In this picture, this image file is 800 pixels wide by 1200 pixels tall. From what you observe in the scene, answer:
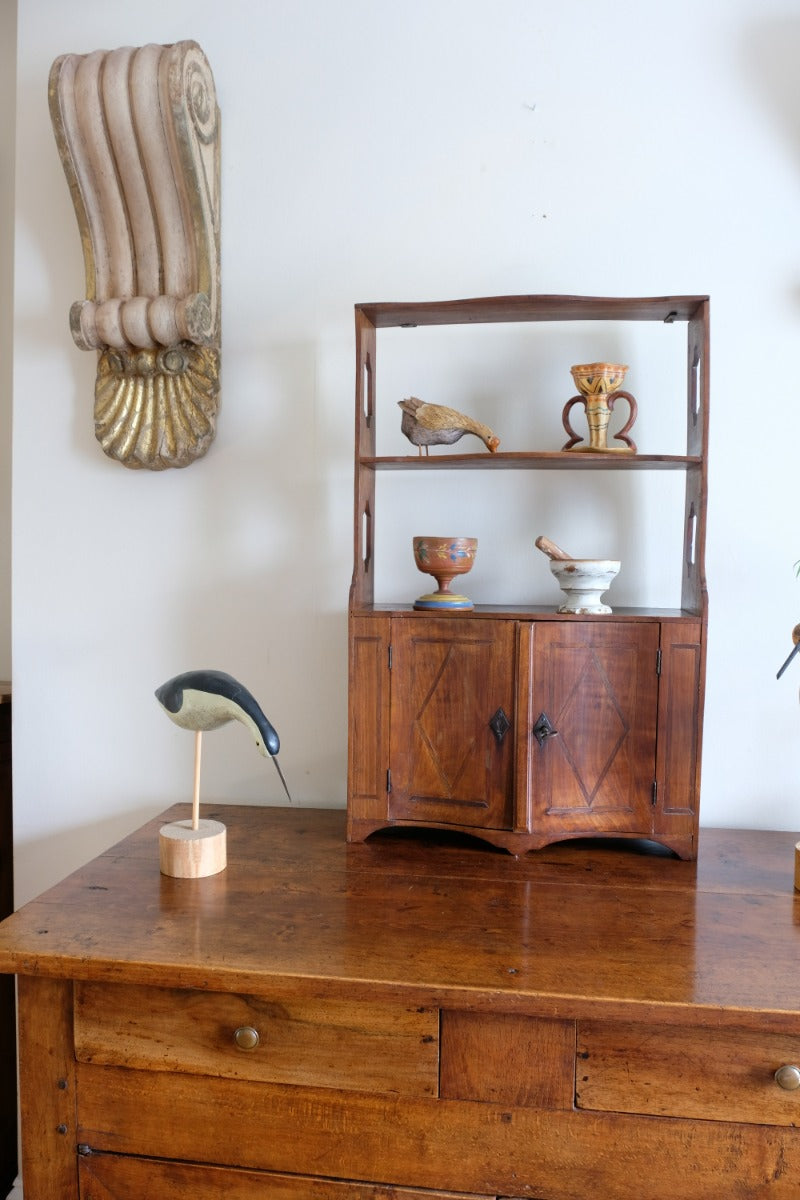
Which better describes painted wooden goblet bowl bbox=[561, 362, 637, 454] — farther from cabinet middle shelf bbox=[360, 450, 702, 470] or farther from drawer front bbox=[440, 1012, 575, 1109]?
drawer front bbox=[440, 1012, 575, 1109]

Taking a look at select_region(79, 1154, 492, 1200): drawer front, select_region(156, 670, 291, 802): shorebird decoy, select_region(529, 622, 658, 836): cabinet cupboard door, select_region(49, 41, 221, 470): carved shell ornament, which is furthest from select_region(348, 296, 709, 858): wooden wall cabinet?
select_region(79, 1154, 492, 1200): drawer front

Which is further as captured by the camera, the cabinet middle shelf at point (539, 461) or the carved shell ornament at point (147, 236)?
the carved shell ornament at point (147, 236)

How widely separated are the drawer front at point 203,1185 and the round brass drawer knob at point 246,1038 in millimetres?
174

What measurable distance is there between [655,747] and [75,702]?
120cm

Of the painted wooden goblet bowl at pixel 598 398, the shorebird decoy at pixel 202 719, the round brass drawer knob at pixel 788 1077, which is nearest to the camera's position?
the round brass drawer knob at pixel 788 1077

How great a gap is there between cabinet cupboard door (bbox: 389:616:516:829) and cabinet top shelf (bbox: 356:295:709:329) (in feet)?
1.80

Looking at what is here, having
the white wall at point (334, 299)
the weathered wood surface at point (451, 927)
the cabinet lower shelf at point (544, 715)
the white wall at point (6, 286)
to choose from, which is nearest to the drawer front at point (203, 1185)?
the weathered wood surface at point (451, 927)

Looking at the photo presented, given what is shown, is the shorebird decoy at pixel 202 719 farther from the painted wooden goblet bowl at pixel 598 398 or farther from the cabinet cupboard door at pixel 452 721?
the painted wooden goblet bowl at pixel 598 398

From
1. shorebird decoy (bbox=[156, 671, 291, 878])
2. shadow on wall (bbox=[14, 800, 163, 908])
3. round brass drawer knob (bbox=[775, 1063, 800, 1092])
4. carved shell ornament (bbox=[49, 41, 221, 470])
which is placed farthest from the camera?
shadow on wall (bbox=[14, 800, 163, 908])

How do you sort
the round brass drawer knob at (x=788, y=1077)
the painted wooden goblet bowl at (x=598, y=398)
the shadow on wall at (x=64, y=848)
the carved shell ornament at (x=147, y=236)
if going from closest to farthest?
the round brass drawer knob at (x=788, y=1077) < the painted wooden goblet bowl at (x=598, y=398) < the carved shell ornament at (x=147, y=236) < the shadow on wall at (x=64, y=848)

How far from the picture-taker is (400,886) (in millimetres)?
1406

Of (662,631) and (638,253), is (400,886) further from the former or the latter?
(638,253)

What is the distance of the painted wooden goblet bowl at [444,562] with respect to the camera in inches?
62.2

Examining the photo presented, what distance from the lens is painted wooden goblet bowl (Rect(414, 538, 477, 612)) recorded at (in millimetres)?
1579
